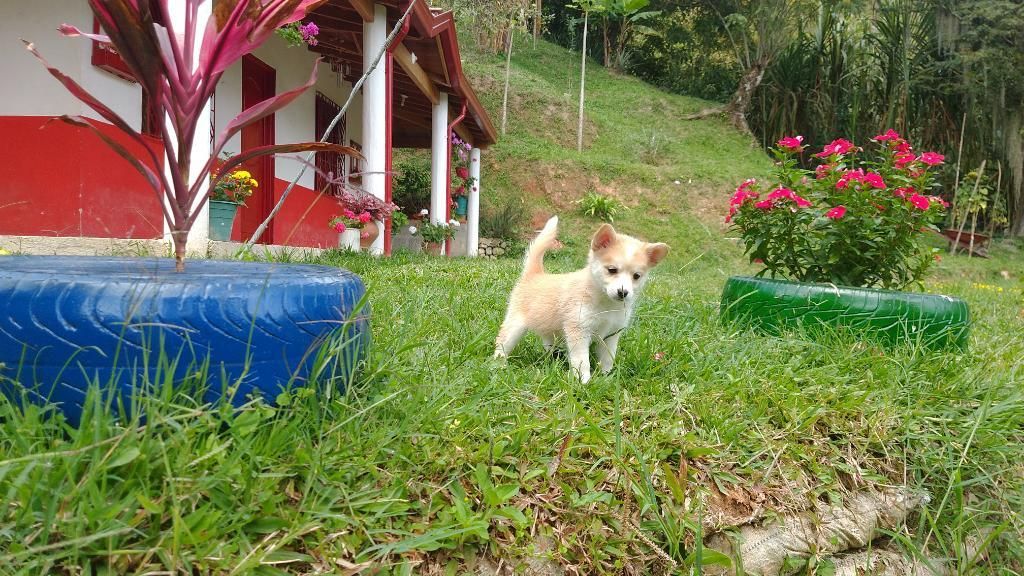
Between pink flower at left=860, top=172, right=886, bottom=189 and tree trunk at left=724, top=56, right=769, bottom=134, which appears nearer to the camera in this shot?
pink flower at left=860, top=172, right=886, bottom=189

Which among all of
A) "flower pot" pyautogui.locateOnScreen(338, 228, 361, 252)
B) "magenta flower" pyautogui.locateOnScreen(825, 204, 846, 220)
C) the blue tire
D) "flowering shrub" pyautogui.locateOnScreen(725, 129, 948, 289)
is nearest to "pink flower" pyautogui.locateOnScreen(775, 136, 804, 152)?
"flowering shrub" pyautogui.locateOnScreen(725, 129, 948, 289)

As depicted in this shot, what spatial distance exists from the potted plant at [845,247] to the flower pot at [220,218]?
4.76 m

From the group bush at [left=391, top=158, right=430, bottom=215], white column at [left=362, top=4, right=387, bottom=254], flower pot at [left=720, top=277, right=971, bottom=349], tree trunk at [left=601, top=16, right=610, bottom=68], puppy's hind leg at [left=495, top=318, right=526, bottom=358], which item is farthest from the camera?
tree trunk at [left=601, top=16, right=610, bottom=68]

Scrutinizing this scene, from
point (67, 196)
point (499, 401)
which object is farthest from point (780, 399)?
point (67, 196)

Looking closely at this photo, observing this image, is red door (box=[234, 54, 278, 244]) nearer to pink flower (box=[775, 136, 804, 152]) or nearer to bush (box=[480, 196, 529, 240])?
pink flower (box=[775, 136, 804, 152])

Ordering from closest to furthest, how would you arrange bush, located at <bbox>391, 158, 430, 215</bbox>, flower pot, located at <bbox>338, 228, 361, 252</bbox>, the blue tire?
1. the blue tire
2. flower pot, located at <bbox>338, 228, 361, 252</bbox>
3. bush, located at <bbox>391, 158, 430, 215</bbox>

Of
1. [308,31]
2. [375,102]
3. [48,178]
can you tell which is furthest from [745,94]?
[48,178]

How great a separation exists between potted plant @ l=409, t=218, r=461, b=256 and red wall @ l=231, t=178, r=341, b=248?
1.46 metres

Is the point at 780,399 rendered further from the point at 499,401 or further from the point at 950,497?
the point at 499,401

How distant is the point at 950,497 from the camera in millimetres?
2234

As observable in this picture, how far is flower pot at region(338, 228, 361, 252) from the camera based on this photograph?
7.08 m

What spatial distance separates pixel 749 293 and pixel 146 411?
3089mm

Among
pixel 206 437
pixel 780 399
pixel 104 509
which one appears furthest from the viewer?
pixel 780 399

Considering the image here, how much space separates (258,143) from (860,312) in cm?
739
